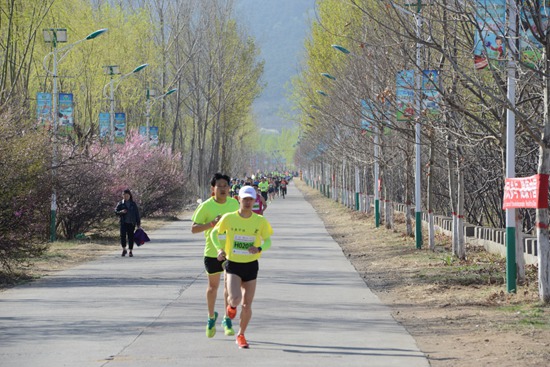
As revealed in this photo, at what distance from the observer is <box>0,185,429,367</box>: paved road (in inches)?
465

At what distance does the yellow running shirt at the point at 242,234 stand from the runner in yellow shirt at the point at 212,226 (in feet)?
2.73

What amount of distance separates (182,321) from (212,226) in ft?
6.24

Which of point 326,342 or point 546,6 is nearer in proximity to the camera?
point 326,342

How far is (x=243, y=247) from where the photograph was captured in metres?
12.6

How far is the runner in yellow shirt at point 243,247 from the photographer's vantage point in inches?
493

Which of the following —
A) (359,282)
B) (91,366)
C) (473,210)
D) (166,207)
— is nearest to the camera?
(91,366)

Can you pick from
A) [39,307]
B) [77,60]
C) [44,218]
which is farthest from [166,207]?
[39,307]

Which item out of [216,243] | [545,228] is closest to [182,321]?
[216,243]

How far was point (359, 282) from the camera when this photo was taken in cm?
2175

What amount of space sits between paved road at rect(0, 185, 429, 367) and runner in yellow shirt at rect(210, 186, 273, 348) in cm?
52

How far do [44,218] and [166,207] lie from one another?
29.4 metres

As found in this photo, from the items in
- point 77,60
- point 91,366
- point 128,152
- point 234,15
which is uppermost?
point 234,15

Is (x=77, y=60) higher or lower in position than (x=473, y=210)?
higher

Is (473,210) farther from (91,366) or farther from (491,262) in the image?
(91,366)
